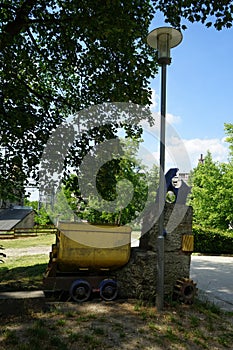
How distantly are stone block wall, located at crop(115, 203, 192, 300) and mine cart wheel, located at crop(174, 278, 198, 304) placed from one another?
13cm

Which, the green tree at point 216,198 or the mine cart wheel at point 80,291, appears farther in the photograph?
the green tree at point 216,198

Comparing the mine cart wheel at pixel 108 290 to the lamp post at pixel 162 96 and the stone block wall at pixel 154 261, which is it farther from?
the lamp post at pixel 162 96

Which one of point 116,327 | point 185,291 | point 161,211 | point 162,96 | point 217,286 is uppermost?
point 162,96

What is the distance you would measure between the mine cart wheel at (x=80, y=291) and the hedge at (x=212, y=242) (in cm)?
1373

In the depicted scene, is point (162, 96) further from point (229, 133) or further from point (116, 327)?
point (229, 133)

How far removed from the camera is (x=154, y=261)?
5457 millimetres

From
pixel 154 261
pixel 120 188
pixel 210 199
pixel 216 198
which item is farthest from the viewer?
pixel 210 199

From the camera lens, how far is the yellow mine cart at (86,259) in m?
5.26

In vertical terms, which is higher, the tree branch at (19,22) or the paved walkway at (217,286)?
the tree branch at (19,22)

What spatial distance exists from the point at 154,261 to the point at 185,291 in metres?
0.83

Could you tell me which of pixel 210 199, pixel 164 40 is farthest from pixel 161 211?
pixel 210 199

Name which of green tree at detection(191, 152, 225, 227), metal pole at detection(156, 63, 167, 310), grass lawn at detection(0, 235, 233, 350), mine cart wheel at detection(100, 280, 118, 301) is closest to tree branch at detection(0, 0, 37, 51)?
metal pole at detection(156, 63, 167, 310)

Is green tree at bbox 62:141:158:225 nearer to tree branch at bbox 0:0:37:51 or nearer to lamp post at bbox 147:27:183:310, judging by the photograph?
lamp post at bbox 147:27:183:310

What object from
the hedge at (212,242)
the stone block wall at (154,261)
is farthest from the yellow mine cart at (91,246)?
the hedge at (212,242)
